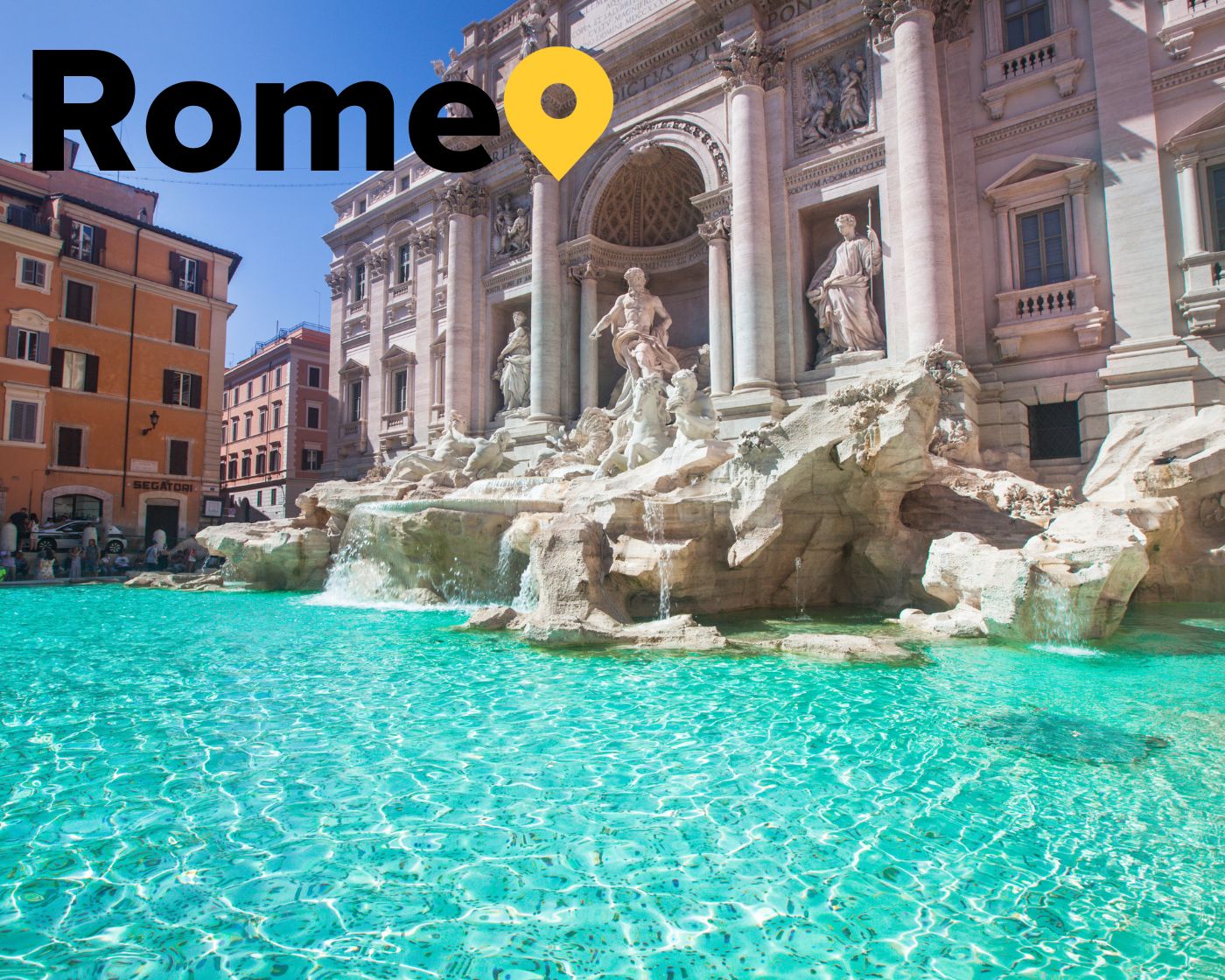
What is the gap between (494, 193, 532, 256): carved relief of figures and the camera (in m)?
21.0

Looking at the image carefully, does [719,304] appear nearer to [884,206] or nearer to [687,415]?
[884,206]

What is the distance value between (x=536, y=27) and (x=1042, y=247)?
49.0ft

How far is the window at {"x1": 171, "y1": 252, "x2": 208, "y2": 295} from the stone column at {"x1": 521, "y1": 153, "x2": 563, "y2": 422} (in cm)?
1406

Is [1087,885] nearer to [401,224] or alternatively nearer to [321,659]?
[321,659]

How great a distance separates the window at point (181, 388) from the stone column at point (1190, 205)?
90.5ft

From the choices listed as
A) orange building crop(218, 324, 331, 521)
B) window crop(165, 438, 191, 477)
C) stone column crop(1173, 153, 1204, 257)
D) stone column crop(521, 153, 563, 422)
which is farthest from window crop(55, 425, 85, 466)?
stone column crop(1173, 153, 1204, 257)

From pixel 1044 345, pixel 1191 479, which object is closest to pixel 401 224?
pixel 1044 345

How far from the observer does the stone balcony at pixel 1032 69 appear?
506 inches

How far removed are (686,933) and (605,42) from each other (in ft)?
68.9

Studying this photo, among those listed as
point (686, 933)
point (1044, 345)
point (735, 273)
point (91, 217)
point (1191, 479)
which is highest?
point (91, 217)

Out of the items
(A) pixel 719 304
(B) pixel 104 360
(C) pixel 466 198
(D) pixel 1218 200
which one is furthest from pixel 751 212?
(B) pixel 104 360

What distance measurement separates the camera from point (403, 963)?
2.03 metres

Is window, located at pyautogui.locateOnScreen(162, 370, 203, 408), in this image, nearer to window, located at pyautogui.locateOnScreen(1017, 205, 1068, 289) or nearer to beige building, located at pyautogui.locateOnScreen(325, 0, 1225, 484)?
beige building, located at pyautogui.locateOnScreen(325, 0, 1225, 484)

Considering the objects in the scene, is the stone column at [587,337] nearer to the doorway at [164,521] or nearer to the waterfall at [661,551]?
the waterfall at [661,551]
